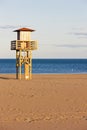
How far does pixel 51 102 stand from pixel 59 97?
2.14m

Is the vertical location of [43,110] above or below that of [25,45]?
below

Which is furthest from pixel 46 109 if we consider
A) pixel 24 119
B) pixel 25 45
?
pixel 25 45

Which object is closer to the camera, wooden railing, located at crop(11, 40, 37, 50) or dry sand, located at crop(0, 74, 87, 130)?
dry sand, located at crop(0, 74, 87, 130)

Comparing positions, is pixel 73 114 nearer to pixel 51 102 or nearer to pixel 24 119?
pixel 24 119

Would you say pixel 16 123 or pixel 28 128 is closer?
pixel 28 128

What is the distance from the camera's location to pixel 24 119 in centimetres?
1548

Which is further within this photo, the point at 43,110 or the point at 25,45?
the point at 25,45

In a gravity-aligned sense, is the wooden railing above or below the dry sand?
above

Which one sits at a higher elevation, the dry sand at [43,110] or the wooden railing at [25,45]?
the wooden railing at [25,45]

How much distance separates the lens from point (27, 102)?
68.6 ft

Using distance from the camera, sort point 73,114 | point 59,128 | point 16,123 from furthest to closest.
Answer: point 73,114, point 16,123, point 59,128

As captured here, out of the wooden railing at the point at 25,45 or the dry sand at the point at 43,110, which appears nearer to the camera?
the dry sand at the point at 43,110

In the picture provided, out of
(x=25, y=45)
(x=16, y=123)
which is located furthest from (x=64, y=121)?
(x=25, y=45)

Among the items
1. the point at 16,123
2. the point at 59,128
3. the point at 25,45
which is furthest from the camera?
the point at 25,45
